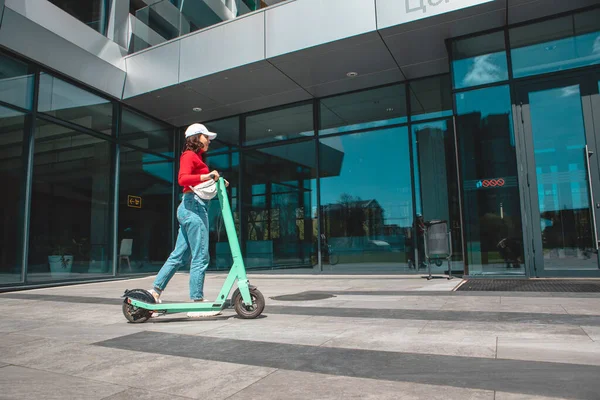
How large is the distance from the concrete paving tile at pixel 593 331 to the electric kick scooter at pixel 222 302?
2517 mm

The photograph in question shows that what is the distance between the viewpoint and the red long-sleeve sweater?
381cm

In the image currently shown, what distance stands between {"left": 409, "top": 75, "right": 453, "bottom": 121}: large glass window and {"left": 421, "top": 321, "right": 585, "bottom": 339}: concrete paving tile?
7.02 metres

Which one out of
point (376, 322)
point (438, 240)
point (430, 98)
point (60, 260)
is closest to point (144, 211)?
point (60, 260)

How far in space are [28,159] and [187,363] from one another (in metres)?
7.66

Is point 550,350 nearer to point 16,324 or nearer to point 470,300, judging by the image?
point 470,300

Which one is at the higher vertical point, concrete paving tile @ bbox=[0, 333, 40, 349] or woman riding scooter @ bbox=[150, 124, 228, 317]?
woman riding scooter @ bbox=[150, 124, 228, 317]

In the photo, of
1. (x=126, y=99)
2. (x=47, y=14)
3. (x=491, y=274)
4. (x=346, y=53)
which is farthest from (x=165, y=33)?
(x=491, y=274)

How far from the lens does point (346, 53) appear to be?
8391mm

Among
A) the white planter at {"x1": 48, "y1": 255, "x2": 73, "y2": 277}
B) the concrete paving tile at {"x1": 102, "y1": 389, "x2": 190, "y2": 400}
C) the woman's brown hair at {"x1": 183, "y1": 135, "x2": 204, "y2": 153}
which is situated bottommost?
the concrete paving tile at {"x1": 102, "y1": 389, "x2": 190, "y2": 400}

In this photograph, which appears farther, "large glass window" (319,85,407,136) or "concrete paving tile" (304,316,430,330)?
"large glass window" (319,85,407,136)

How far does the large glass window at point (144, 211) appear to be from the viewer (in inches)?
420

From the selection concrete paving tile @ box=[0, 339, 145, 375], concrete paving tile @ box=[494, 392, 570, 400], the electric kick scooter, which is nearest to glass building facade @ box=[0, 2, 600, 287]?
the electric kick scooter

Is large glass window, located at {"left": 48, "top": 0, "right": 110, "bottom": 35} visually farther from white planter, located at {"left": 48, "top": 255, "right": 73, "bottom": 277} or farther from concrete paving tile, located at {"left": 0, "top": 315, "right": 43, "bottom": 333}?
concrete paving tile, located at {"left": 0, "top": 315, "right": 43, "bottom": 333}

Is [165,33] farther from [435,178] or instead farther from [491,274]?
[491,274]
